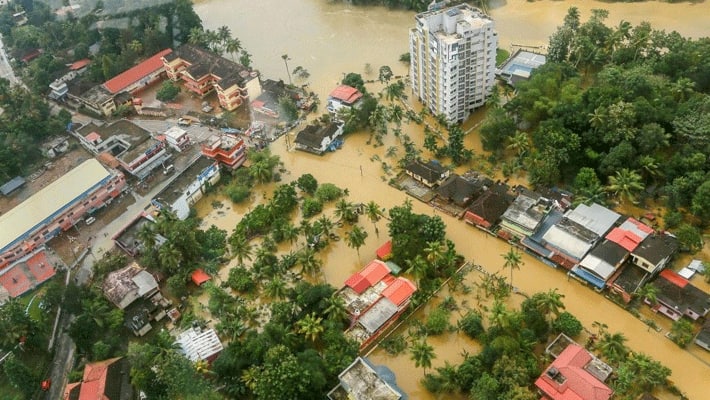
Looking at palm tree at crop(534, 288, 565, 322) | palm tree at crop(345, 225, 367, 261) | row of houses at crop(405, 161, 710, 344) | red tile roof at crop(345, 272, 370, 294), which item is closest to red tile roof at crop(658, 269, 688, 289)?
row of houses at crop(405, 161, 710, 344)

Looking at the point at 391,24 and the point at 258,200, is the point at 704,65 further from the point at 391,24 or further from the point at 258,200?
the point at 258,200

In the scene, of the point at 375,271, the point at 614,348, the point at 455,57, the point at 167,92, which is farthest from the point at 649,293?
the point at 167,92

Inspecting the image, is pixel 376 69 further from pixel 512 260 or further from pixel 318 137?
pixel 512 260

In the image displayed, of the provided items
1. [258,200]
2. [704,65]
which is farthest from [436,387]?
[704,65]

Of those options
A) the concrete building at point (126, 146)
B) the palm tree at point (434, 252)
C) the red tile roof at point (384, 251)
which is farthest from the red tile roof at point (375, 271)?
the concrete building at point (126, 146)

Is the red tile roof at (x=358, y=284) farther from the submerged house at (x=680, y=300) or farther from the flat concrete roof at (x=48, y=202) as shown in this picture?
the flat concrete roof at (x=48, y=202)

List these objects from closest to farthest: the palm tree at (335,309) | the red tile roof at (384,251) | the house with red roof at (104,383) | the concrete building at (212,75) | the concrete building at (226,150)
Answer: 1. the house with red roof at (104,383)
2. the palm tree at (335,309)
3. the red tile roof at (384,251)
4. the concrete building at (226,150)
5. the concrete building at (212,75)
